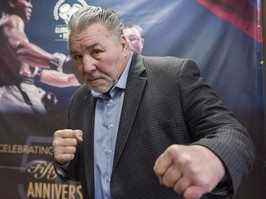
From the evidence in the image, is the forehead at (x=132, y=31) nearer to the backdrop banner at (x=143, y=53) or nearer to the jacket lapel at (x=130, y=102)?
the backdrop banner at (x=143, y=53)

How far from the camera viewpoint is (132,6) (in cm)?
196

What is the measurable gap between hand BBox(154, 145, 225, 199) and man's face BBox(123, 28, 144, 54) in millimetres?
1479

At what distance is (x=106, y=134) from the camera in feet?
3.54

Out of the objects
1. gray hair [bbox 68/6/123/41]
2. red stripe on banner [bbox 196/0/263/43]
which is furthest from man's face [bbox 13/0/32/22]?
gray hair [bbox 68/6/123/41]

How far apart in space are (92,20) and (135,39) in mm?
936

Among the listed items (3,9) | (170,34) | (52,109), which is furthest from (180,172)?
(3,9)

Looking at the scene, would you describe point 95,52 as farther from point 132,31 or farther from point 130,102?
point 132,31

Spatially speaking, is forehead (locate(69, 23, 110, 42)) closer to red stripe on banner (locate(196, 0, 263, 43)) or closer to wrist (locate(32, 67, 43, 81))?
red stripe on banner (locate(196, 0, 263, 43))

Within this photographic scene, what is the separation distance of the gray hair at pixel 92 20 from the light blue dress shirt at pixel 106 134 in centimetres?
13

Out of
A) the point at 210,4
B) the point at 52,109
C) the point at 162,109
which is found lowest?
the point at 52,109

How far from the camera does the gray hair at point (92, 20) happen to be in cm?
101

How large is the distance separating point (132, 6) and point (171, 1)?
0.75 feet

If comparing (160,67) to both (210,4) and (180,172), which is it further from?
(210,4)

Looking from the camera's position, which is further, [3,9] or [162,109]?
[3,9]
